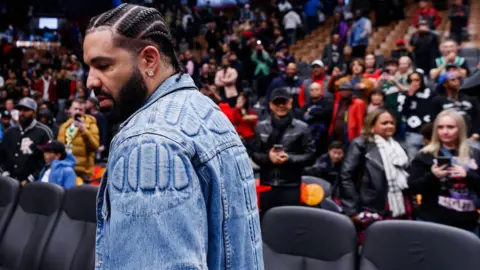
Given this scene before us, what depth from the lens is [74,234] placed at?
13.6 feet

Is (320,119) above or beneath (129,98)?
beneath

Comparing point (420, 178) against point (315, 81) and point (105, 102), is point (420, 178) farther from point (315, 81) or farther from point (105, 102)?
point (315, 81)

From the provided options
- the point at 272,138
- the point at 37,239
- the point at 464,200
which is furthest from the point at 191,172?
the point at 272,138

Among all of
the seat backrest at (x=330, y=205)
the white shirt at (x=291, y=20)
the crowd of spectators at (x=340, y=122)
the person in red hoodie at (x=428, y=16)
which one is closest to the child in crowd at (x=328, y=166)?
the crowd of spectators at (x=340, y=122)

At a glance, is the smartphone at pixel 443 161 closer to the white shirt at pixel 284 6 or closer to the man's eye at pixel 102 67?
the man's eye at pixel 102 67

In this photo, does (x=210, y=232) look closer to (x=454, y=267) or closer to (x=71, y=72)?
(x=454, y=267)

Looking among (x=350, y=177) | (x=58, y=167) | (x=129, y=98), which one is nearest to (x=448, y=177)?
(x=350, y=177)

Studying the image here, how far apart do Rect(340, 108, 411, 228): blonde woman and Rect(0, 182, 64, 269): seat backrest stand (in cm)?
196

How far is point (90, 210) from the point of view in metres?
4.13

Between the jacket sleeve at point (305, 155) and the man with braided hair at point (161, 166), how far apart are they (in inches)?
139

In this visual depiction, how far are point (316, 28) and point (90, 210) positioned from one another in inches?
534

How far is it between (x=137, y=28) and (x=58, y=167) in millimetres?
4854

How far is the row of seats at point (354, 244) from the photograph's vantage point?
2699 mm

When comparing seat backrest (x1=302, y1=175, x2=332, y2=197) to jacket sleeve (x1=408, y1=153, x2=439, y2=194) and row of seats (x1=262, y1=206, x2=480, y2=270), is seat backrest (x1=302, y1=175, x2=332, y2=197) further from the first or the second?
row of seats (x1=262, y1=206, x2=480, y2=270)
